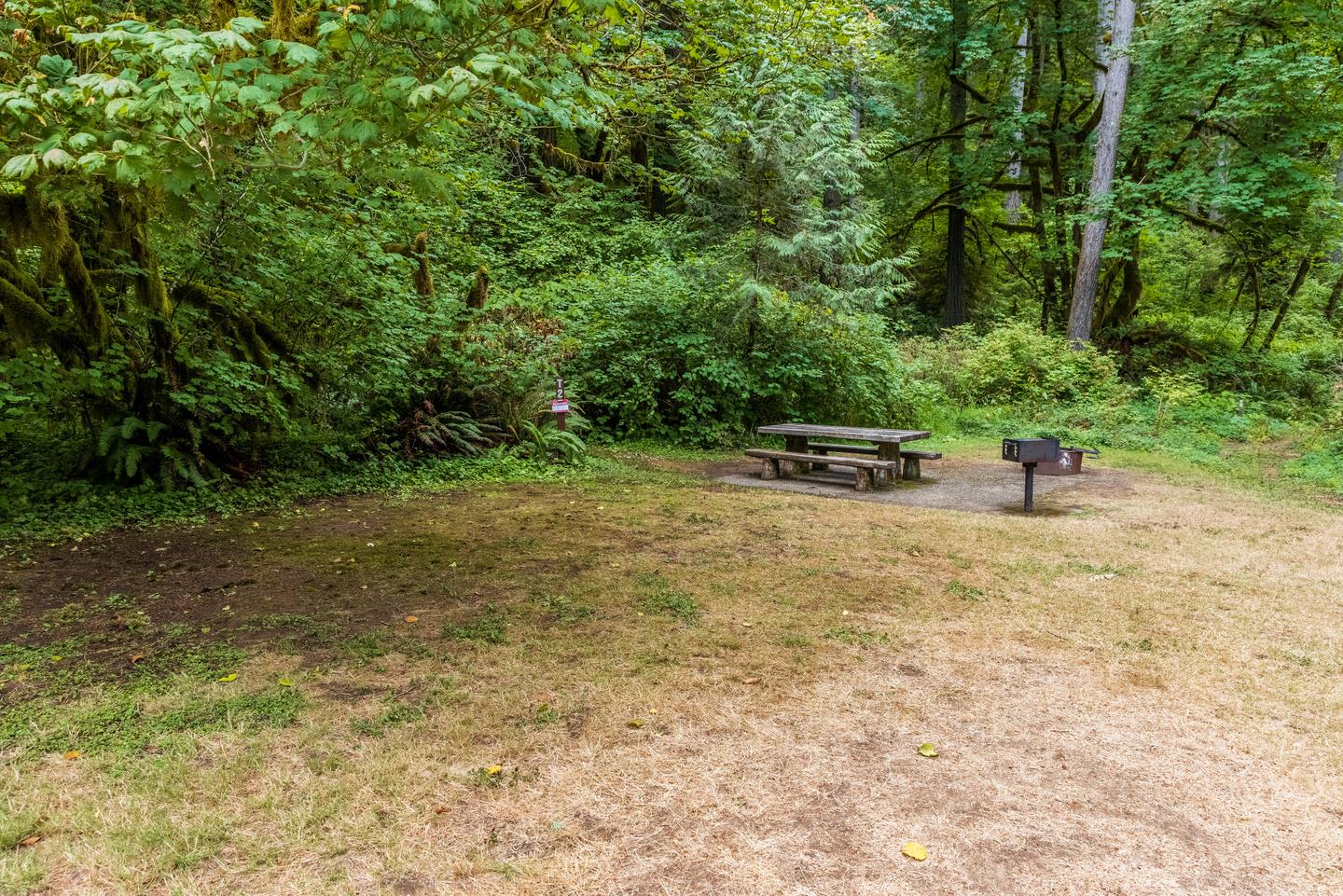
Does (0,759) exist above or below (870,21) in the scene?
below

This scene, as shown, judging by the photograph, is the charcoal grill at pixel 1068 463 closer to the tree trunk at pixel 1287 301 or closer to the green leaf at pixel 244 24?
the green leaf at pixel 244 24

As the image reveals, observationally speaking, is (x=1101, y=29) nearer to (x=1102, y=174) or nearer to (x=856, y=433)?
(x=1102, y=174)

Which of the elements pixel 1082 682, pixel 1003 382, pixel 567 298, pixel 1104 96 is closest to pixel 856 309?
pixel 1003 382

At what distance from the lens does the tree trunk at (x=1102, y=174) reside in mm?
14148

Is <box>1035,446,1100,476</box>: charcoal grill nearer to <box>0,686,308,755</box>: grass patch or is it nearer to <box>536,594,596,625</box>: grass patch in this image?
<box>536,594,596,625</box>: grass patch

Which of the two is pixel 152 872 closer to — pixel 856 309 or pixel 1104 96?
pixel 856 309

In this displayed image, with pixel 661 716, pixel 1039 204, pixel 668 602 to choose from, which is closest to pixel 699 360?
pixel 668 602

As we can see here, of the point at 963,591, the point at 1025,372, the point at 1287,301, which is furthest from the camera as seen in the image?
the point at 1287,301

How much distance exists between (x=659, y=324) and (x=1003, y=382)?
7.19m

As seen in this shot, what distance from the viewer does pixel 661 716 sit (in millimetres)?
3160

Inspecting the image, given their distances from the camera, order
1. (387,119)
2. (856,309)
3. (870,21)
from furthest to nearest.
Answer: (856,309) → (870,21) → (387,119)

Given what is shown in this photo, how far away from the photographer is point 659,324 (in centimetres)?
1109

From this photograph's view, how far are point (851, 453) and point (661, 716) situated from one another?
690cm

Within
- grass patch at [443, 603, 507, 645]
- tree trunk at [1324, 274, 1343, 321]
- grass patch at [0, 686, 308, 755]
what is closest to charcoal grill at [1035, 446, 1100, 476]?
grass patch at [443, 603, 507, 645]
